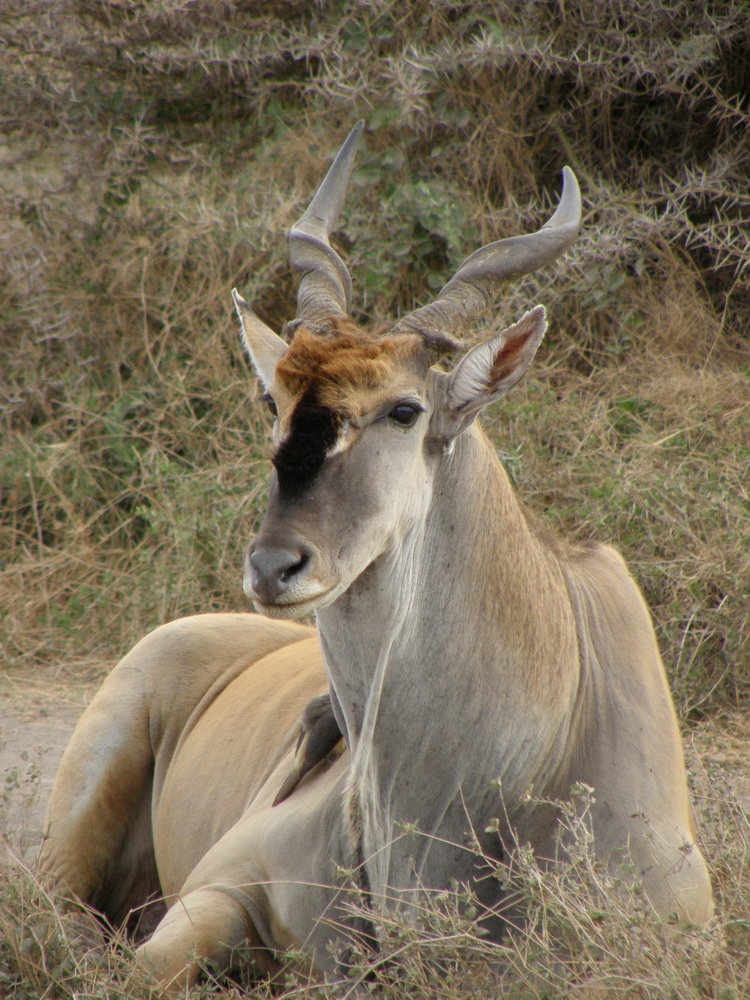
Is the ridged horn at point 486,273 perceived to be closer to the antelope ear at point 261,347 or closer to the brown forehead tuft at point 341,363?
Answer: the brown forehead tuft at point 341,363

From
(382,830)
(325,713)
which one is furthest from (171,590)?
(382,830)

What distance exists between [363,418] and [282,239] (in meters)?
4.55

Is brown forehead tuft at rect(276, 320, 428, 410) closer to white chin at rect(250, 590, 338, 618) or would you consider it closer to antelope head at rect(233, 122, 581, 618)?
antelope head at rect(233, 122, 581, 618)

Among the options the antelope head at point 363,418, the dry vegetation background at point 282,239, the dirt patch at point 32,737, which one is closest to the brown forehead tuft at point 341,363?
the antelope head at point 363,418

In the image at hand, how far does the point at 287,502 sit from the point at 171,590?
340 cm

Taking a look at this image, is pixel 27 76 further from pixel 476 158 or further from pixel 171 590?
pixel 171 590

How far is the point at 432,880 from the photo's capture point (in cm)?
262

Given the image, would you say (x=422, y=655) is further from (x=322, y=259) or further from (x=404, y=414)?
(x=322, y=259)

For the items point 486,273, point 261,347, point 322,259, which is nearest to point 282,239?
point 322,259

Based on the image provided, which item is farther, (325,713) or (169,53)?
(169,53)

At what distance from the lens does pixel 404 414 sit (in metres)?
2.48

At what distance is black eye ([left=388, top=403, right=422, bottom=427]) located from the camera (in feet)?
8.11

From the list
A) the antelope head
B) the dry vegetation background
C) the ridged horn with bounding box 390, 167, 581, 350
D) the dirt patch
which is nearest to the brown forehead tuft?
A: the antelope head

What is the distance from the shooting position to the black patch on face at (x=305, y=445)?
7.67 feet
